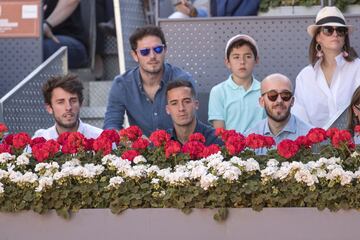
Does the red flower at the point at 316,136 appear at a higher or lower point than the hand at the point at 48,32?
lower

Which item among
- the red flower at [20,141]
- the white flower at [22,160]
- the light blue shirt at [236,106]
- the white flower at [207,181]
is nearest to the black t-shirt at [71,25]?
the light blue shirt at [236,106]

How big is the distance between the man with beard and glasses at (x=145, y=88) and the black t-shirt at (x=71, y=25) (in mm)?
2724

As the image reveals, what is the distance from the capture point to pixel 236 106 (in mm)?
8648

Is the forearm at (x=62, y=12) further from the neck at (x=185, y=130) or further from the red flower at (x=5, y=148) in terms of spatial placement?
the red flower at (x=5, y=148)

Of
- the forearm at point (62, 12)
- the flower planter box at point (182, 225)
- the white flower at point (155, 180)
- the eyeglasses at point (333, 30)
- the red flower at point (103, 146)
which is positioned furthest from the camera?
the forearm at point (62, 12)

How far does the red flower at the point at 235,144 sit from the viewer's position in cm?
625

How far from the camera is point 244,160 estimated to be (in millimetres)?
6195

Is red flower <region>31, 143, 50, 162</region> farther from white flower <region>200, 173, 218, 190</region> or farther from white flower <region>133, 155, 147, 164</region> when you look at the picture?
white flower <region>200, 173, 218, 190</region>

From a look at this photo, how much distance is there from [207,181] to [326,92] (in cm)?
293

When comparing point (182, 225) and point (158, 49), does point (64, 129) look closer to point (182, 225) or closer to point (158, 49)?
point (158, 49)

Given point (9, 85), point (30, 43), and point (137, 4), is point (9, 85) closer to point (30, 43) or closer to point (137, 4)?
point (30, 43)

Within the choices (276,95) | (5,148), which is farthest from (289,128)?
(5,148)

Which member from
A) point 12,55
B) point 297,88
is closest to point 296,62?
point 297,88

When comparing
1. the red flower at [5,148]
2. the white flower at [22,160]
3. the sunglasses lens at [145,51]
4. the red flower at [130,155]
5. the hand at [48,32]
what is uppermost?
the hand at [48,32]
